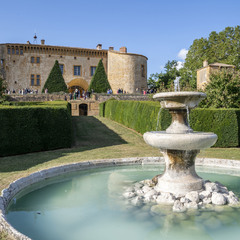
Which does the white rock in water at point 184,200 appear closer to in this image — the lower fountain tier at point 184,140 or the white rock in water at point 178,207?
the white rock in water at point 178,207

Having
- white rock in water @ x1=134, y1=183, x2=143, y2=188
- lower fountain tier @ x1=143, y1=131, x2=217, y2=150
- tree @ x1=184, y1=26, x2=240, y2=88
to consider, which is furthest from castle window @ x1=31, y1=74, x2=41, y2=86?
lower fountain tier @ x1=143, y1=131, x2=217, y2=150

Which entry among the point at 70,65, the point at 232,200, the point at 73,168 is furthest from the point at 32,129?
the point at 70,65

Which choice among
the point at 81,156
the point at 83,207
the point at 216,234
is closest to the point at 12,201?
the point at 83,207

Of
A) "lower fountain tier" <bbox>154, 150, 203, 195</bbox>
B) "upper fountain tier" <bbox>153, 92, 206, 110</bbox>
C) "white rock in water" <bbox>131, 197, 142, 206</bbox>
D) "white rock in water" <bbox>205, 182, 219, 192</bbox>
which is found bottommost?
"white rock in water" <bbox>131, 197, 142, 206</bbox>

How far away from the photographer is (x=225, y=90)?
14.8 metres

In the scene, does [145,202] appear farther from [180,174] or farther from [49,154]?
[49,154]

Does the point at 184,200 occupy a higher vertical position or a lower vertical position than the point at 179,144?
lower

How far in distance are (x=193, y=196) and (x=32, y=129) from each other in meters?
6.67

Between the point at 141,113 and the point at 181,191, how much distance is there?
973 cm

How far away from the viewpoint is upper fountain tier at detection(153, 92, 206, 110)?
468 centimetres

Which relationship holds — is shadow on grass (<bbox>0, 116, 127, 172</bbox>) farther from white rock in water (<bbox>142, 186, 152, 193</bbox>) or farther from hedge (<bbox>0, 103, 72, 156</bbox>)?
white rock in water (<bbox>142, 186, 152, 193</bbox>)

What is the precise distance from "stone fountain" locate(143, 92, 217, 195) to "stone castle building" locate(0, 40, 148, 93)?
35294mm

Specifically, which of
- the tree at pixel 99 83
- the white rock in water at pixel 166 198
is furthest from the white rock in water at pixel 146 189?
the tree at pixel 99 83

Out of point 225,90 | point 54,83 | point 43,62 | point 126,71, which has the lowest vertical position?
point 225,90
